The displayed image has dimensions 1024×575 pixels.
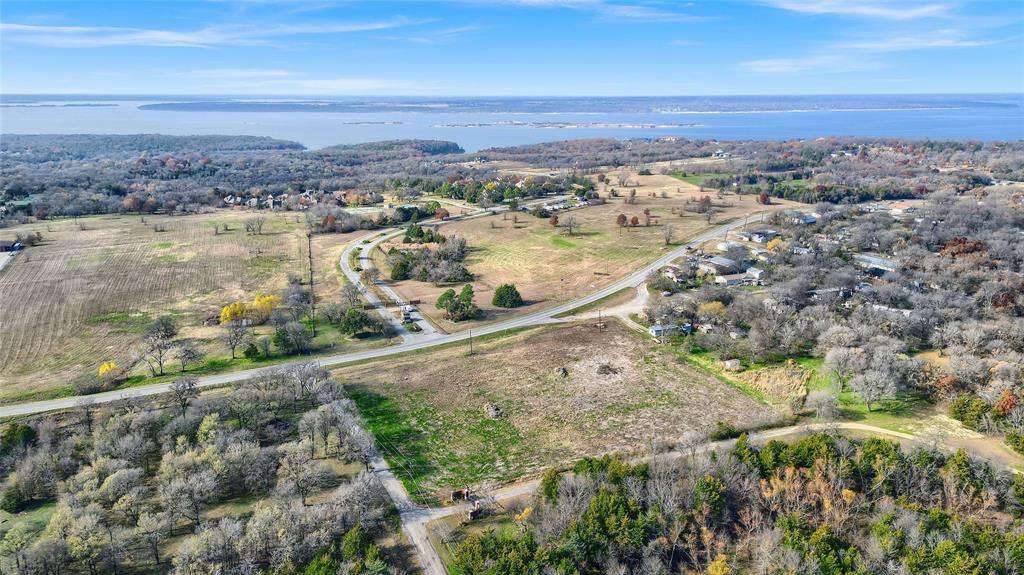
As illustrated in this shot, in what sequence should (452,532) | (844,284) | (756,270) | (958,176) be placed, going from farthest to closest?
(958,176) < (756,270) < (844,284) < (452,532)

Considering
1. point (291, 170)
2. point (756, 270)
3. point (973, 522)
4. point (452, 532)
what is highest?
point (291, 170)

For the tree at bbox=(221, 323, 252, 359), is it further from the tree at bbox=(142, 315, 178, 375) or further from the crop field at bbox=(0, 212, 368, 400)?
the tree at bbox=(142, 315, 178, 375)

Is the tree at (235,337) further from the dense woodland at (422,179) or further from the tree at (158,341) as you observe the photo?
the dense woodland at (422,179)

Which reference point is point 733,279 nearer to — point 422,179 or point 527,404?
point 527,404

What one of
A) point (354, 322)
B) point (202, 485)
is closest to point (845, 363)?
point (354, 322)

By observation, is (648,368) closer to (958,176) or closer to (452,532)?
(452,532)

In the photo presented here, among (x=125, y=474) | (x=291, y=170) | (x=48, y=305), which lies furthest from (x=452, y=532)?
(x=291, y=170)

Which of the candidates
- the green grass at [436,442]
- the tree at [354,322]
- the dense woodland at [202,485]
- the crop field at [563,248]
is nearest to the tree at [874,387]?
the green grass at [436,442]
